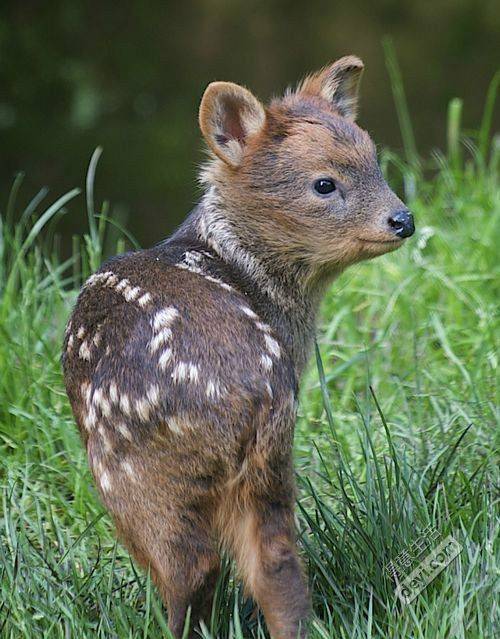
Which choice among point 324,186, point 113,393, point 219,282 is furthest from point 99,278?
point 324,186

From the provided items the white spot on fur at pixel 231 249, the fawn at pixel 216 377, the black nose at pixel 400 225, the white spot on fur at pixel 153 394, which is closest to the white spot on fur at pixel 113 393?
the fawn at pixel 216 377

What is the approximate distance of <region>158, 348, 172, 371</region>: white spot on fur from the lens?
10.1 ft

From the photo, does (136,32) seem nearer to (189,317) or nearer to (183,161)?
(183,161)

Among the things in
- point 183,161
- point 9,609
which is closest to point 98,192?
point 183,161

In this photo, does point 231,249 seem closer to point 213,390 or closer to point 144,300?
point 144,300

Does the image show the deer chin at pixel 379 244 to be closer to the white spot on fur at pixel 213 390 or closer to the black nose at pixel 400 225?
the black nose at pixel 400 225

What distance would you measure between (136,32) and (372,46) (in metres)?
2.58

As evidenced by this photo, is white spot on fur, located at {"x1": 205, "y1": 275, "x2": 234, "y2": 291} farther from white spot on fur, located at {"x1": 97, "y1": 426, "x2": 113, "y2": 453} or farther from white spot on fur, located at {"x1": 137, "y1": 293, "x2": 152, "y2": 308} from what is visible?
white spot on fur, located at {"x1": 97, "y1": 426, "x2": 113, "y2": 453}

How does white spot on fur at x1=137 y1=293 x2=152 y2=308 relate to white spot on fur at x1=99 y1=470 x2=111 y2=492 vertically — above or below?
above

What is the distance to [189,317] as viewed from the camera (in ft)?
10.3

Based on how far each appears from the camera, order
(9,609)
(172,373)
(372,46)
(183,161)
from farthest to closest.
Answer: (372,46) → (183,161) → (9,609) → (172,373)

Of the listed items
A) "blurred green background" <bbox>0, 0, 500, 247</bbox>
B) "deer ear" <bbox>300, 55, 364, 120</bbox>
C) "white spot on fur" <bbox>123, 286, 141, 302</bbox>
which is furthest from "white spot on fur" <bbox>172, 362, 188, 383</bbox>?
"blurred green background" <bbox>0, 0, 500, 247</bbox>

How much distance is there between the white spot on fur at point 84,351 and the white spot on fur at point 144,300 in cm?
21

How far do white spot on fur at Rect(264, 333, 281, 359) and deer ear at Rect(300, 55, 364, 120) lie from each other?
3.53ft
